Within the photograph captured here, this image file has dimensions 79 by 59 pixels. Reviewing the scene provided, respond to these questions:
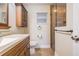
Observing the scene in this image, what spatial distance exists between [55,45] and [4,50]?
113cm

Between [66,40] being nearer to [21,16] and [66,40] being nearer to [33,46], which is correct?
[33,46]

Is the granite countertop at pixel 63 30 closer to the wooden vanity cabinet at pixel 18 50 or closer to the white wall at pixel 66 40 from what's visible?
the white wall at pixel 66 40

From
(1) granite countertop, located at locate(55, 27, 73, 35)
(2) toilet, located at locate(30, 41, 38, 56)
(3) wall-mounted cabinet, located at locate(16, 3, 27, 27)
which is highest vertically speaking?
(3) wall-mounted cabinet, located at locate(16, 3, 27, 27)

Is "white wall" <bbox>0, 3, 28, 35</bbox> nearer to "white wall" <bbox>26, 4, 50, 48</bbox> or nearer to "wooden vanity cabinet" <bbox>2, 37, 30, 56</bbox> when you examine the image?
"white wall" <bbox>26, 4, 50, 48</bbox>

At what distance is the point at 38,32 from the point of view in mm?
1894

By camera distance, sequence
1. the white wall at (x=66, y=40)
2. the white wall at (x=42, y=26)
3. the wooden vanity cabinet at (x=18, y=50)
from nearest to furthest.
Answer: the wooden vanity cabinet at (x=18, y=50) < the white wall at (x=66, y=40) < the white wall at (x=42, y=26)

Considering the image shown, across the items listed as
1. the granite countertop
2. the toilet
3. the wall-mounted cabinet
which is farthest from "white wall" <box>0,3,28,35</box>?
the granite countertop

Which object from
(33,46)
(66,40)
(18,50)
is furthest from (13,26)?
(66,40)

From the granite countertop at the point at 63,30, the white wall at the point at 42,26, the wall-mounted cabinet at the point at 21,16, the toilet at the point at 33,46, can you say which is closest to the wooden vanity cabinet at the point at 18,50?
the toilet at the point at 33,46

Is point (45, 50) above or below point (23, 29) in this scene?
below

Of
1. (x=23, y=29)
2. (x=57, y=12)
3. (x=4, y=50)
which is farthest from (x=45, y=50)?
(x=4, y=50)

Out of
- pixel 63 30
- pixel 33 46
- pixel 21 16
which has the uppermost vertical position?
pixel 21 16

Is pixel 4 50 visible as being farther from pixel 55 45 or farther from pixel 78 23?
pixel 55 45

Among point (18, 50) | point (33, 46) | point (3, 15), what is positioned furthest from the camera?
point (33, 46)
